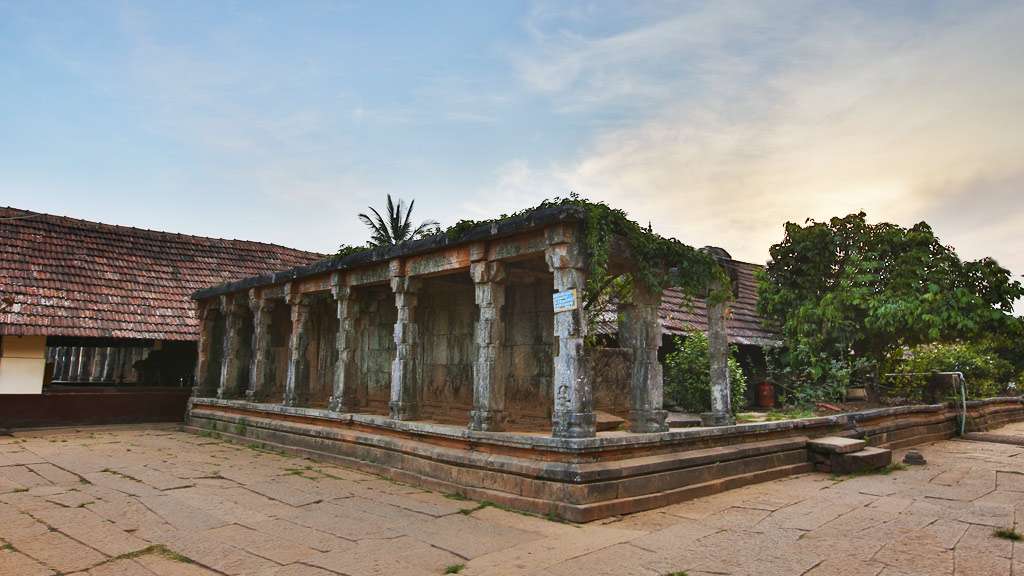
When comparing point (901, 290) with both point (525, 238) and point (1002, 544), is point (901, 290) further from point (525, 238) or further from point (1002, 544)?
point (525, 238)

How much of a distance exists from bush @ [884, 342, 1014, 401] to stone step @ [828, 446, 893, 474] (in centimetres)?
632

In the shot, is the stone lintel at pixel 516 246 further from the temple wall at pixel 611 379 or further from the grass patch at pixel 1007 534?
the grass patch at pixel 1007 534

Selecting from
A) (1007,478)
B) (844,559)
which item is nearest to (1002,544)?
(844,559)

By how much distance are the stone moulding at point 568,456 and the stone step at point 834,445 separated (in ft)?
0.49

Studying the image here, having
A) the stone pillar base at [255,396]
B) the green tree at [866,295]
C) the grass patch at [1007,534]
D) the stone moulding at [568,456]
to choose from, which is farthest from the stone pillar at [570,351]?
the green tree at [866,295]

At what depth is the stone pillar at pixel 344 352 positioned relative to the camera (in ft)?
31.3

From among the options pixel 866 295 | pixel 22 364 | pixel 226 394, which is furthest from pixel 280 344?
pixel 866 295

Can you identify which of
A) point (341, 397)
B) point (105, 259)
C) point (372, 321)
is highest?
point (105, 259)

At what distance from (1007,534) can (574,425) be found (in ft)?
12.0

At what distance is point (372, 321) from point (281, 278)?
1.80 meters

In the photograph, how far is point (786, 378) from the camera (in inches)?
566

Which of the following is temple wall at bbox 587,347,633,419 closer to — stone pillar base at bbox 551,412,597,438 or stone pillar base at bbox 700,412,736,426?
stone pillar base at bbox 700,412,736,426

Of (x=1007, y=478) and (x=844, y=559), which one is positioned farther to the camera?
(x=1007, y=478)

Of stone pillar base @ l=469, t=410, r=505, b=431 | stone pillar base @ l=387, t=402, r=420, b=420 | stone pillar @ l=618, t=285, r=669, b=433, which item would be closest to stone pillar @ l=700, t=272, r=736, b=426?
stone pillar @ l=618, t=285, r=669, b=433
